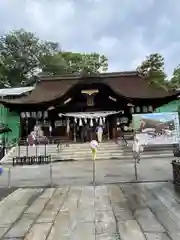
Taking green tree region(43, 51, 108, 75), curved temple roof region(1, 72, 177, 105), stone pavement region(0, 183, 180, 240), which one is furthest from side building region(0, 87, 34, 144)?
stone pavement region(0, 183, 180, 240)

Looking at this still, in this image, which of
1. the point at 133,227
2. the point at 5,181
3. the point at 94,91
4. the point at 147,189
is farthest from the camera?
the point at 94,91

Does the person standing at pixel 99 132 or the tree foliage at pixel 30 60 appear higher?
the tree foliage at pixel 30 60

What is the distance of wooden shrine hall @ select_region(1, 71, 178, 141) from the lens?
22.5 m

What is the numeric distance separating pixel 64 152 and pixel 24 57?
24.4 m

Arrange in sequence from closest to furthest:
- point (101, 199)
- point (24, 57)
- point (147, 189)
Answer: point (101, 199), point (147, 189), point (24, 57)

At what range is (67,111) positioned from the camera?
2375 cm

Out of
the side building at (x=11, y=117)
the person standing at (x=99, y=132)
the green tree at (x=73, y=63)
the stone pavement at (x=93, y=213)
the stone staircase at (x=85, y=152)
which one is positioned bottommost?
the stone pavement at (x=93, y=213)

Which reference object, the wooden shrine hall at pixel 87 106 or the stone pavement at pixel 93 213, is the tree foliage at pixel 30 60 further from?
the stone pavement at pixel 93 213

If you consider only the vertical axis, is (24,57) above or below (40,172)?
above

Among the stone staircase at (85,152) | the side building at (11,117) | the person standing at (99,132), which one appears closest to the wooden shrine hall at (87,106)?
the person standing at (99,132)

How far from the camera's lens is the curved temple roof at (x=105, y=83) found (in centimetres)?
2250

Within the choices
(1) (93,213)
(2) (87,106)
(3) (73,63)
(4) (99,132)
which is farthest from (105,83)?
(3) (73,63)

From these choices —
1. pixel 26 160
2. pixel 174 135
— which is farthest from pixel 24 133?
pixel 174 135

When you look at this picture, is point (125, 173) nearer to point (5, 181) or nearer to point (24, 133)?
point (5, 181)
